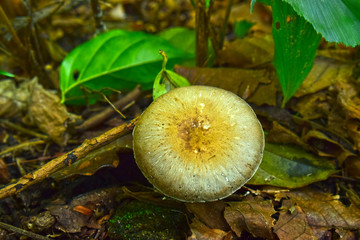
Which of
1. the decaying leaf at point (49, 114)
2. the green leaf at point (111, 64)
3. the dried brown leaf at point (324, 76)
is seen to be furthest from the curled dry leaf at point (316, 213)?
the decaying leaf at point (49, 114)

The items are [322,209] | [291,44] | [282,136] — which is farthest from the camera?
[282,136]

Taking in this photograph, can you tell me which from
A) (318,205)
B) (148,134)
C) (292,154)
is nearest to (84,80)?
(148,134)

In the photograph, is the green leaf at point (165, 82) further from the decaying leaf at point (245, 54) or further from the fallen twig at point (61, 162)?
the decaying leaf at point (245, 54)

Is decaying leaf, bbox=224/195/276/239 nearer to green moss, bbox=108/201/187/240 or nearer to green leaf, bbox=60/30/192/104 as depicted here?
green moss, bbox=108/201/187/240

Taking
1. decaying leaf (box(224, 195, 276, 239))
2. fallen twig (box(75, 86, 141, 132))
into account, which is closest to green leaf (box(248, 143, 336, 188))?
decaying leaf (box(224, 195, 276, 239))

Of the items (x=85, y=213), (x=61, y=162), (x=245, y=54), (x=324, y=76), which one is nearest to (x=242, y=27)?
(x=245, y=54)

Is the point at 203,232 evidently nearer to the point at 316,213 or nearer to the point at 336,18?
the point at 316,213

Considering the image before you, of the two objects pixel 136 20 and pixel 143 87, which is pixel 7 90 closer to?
pixel 143 87
